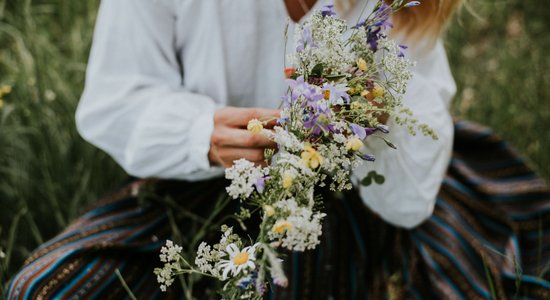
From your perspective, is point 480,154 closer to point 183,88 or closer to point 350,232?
point 350,232

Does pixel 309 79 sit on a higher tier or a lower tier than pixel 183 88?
higher

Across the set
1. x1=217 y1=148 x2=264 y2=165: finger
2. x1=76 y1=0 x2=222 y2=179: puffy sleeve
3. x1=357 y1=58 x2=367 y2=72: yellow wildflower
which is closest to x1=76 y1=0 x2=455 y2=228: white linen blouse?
x1=76 y1=0 x2=222 y2=179: puffy sleeve

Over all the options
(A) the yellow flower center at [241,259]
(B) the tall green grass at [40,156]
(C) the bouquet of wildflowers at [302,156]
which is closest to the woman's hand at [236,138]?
(C) the bouquet of wildflowers at [302,156]

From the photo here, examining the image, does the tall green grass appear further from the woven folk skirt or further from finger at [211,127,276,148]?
finger at [211,127,276,148]

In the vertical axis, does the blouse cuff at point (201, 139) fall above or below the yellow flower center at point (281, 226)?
below

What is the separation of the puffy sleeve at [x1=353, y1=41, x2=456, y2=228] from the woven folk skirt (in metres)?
0.12

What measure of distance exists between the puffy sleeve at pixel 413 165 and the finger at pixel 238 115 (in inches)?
13.1

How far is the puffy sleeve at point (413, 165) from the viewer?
1203 mm

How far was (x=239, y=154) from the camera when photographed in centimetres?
94

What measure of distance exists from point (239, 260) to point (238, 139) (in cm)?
32

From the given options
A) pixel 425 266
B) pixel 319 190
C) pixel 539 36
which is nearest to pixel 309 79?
pixel 319 190

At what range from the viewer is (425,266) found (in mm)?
1332

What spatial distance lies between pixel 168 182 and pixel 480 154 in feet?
2.95

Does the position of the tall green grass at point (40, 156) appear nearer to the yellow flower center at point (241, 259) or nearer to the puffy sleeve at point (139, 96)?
the puffy sleeve at point (139, 96)
